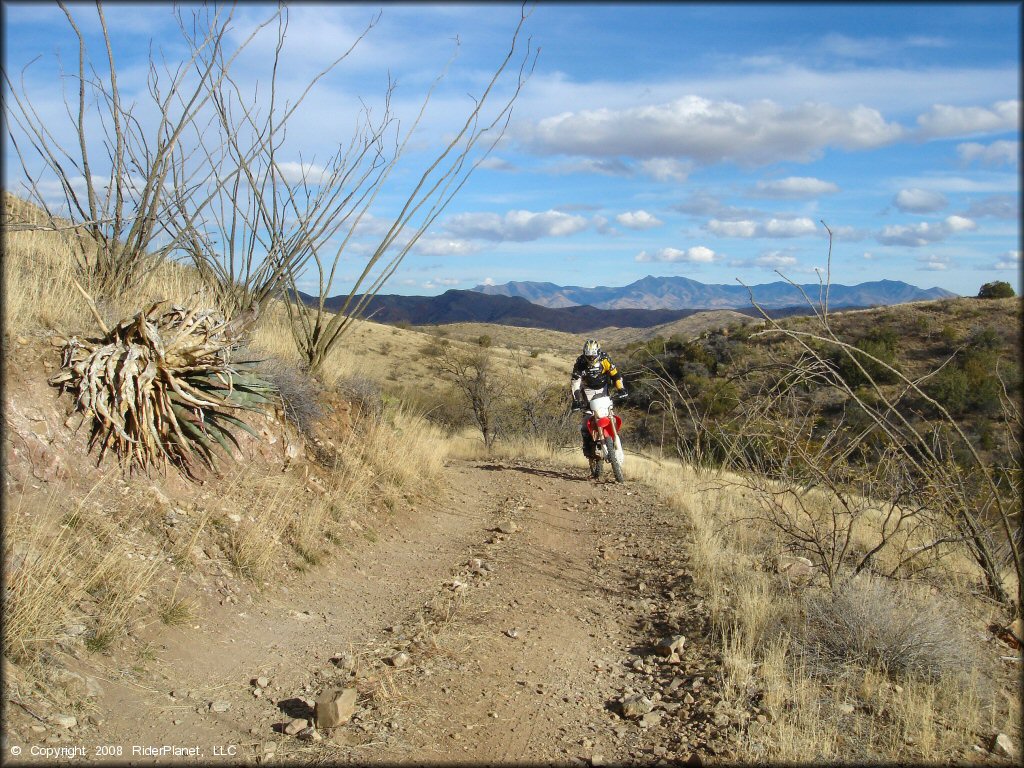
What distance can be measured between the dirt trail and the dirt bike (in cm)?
309

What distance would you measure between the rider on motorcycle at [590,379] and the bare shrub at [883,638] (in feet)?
19.7

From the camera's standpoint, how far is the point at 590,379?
10.6 meters

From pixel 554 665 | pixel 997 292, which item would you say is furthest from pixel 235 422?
pixel 997 292

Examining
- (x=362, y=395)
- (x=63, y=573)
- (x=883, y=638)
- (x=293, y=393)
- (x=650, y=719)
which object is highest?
(x=293, y=393)

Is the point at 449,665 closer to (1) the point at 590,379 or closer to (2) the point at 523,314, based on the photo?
(1) the point at 590,379

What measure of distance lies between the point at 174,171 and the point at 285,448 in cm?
303

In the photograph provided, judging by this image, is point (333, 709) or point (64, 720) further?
point (333, 709)

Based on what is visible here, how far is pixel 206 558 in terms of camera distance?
16.4ft

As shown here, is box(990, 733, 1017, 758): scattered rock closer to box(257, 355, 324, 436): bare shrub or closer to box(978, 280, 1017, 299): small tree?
box(257, 355, 324, 436): bare shrub

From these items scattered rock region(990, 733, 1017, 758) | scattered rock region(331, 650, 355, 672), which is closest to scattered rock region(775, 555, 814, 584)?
scattered rock region(990, 733, 1017, 758)

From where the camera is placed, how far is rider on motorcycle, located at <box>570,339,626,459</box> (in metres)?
10.5

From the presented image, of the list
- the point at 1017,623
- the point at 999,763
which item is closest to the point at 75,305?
the point at 999,763

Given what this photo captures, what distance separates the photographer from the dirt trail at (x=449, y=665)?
348 cm

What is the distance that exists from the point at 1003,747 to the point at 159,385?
5.39 m
